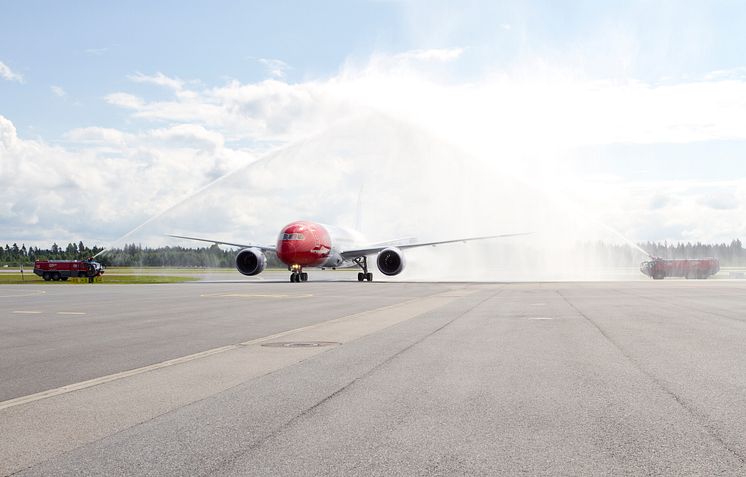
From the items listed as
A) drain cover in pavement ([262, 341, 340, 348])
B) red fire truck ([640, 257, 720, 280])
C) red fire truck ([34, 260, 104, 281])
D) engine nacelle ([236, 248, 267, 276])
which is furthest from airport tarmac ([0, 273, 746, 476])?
red fire truck ([640, 257, 720, 280])

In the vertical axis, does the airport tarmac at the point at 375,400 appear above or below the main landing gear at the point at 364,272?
below

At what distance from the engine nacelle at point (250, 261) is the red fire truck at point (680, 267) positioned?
39615mm

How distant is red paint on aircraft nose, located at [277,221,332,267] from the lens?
5619 cm

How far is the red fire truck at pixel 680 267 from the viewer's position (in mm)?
75375

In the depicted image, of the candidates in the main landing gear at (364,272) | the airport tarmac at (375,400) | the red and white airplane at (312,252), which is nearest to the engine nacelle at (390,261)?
the red and white airplane at (312,252)

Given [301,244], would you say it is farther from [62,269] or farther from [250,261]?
[62,269]

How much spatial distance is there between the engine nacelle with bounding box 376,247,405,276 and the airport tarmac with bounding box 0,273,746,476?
125 ft

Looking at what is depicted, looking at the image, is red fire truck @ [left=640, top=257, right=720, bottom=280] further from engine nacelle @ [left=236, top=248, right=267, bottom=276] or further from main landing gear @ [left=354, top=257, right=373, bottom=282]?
engine nacelle @ [left=236, top=248, right=267, bottom=276]

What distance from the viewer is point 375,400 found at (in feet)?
30.1

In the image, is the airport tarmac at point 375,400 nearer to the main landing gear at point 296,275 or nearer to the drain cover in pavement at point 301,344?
the drain cover in pavement at point 301,344

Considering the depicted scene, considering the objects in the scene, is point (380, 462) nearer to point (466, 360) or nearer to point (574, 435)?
point (574, 435)

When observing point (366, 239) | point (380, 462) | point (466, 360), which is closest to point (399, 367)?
point (466, 360)

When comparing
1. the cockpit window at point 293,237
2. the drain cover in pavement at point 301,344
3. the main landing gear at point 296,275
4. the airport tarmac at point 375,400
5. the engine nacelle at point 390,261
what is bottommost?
the airport tarmac at point 375,400

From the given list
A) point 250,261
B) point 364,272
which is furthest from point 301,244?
point 364,272
